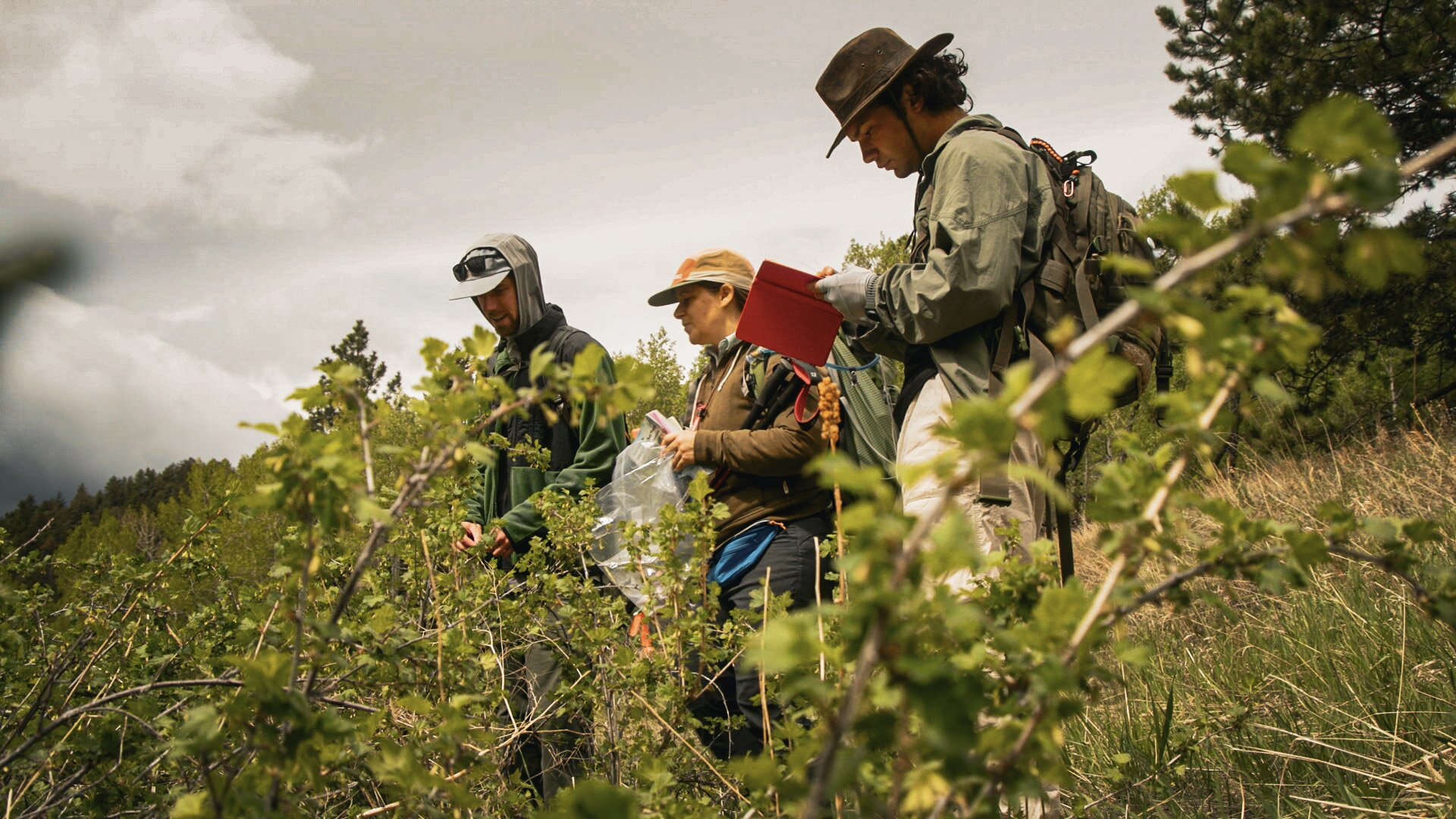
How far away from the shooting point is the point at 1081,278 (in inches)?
87.3

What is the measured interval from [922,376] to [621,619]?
0.97m

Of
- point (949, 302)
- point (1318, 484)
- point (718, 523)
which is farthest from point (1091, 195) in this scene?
point (1318, 484)

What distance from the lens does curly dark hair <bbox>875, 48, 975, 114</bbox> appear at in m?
2.62

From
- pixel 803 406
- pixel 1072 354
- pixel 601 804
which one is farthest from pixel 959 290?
pixel 601 804

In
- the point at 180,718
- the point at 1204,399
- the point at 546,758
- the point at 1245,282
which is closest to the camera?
the point at 1204,399

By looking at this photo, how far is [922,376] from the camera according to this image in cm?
232

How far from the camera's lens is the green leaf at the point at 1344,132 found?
0.61 metres

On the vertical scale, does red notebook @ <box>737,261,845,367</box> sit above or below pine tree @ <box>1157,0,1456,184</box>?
below

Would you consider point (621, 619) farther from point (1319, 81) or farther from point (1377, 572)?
point (1319, 81)

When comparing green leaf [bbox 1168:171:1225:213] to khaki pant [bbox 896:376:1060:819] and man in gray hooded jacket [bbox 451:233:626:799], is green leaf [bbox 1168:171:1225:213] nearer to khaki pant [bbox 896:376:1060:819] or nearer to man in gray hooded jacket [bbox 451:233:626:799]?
khaki pant [bbox 896:376:1060:819]

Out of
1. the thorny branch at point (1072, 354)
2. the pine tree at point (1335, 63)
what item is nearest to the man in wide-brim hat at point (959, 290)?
the thorny branch at point (1072, 354)

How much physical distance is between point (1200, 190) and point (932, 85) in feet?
6.90

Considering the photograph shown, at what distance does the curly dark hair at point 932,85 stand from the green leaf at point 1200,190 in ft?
6.81

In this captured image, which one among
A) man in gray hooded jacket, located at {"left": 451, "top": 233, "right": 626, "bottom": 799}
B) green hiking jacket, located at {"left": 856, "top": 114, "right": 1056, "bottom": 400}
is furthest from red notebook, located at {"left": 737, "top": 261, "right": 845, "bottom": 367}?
man in gray hooded jacket, located at {"left": 451, "top": 233, "right": 626, "bottom": 799}
